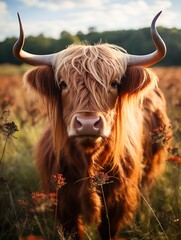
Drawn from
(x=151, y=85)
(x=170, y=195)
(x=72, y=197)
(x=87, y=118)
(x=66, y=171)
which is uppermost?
(x=151, y=85)

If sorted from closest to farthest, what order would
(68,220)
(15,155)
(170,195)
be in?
(68,220) → (170,195) → (15,155)

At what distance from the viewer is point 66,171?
3.15m

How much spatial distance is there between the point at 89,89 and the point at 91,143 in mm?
456

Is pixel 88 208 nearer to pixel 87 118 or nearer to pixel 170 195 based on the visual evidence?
pixel 87 118

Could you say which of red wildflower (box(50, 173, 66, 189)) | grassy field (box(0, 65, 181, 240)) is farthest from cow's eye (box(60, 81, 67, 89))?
red wildflower (box(50, 173, 66, 189))

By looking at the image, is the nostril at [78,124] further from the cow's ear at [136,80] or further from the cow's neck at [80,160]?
the cow's ear at [136,80]

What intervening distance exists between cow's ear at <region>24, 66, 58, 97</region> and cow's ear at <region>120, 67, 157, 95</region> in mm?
655

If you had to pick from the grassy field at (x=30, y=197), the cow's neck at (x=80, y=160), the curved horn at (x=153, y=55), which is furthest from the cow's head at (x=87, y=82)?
the grassy field at (x=30, y=197)

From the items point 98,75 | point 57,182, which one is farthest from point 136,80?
point 57,182

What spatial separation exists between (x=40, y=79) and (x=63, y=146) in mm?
671

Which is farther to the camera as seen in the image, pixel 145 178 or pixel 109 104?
pixel 145 178

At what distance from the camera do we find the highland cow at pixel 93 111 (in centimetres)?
281

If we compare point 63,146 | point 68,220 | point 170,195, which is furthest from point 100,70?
point 170,195

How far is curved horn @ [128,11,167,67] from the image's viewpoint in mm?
2650
